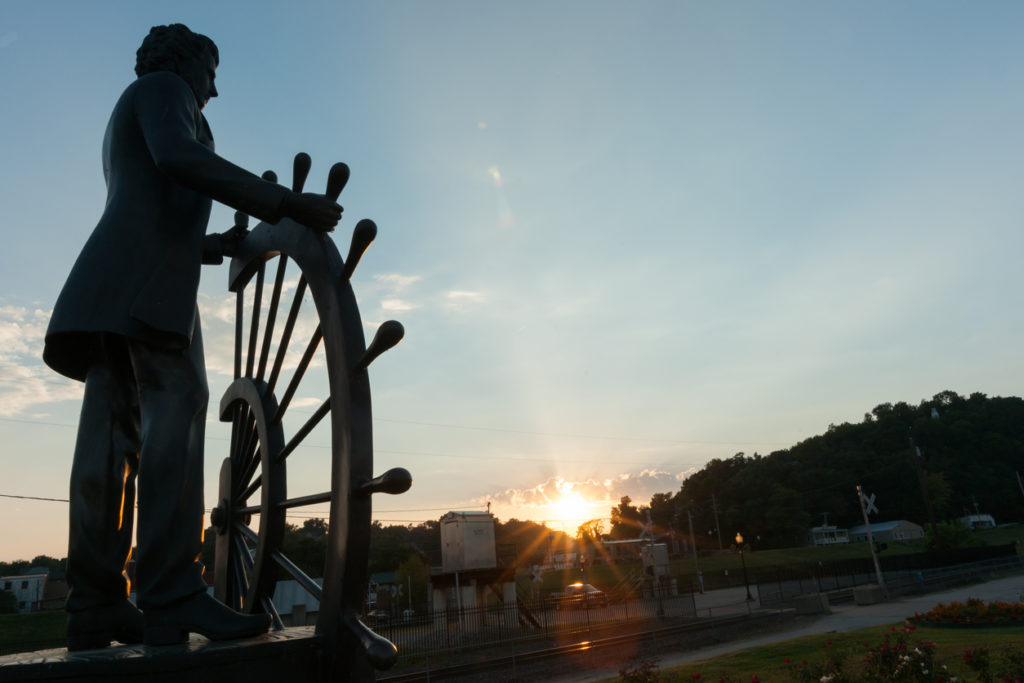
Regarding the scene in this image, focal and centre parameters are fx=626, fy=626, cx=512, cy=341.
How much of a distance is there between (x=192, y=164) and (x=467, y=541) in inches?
945

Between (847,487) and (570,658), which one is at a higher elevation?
(847,487)

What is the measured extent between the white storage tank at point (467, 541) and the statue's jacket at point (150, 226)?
23.2m

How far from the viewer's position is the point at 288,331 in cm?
294

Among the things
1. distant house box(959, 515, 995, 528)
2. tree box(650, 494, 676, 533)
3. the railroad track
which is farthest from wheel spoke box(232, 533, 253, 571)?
distant house box(959, 515, 995, 528)

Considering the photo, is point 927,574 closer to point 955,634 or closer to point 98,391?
point 955,634

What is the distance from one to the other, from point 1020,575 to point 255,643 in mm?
40838

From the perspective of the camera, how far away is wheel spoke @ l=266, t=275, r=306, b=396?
9.32ft

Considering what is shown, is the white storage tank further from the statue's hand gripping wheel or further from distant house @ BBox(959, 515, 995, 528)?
distant house @ BBox(959, 515, 995, 528)

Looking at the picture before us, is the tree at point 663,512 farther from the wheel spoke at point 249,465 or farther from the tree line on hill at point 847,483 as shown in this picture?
the wheel spoke at point 249,465

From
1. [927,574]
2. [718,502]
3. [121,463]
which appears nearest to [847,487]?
[718,502]

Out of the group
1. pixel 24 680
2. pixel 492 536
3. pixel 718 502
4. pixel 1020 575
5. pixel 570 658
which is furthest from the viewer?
pixel 718 502

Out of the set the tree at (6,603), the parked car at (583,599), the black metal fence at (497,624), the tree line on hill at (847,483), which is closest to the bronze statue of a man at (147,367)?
the black metal fence at (497,624)

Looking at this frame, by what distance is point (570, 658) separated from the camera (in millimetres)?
16266

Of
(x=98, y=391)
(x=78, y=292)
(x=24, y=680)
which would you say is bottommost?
(x=24, y=680)
